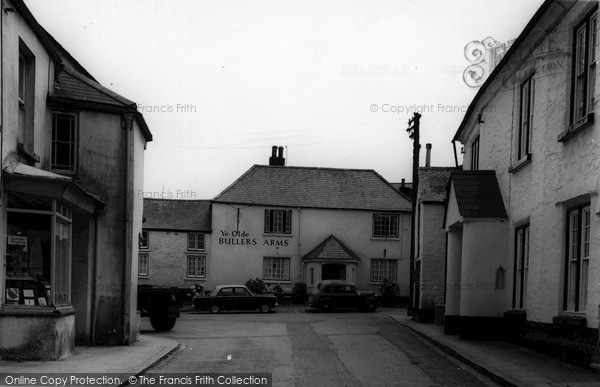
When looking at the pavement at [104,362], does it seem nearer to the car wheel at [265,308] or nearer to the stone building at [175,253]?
the car wheel at [265,308]

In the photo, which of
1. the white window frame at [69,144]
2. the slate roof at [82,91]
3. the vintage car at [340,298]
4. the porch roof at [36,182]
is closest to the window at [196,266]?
the vintage car at [340,298]

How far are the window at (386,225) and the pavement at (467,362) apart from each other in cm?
2945

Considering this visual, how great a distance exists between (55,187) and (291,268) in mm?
33834

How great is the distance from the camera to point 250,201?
47094 millimetres

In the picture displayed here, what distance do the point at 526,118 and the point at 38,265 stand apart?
445 inches

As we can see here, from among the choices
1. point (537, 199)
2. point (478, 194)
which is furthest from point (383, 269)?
point (537, 199)

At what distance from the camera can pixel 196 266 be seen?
47344mm

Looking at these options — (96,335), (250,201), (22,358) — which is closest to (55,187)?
(22,358)

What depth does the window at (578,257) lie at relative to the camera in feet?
43.6

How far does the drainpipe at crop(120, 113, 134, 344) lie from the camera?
17.4 meters

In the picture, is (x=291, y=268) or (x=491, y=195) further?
(x=291, y=268)

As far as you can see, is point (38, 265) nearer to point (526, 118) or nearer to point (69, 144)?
point (69, 144)

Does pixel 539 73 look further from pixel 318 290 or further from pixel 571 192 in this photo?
pixel 318 290

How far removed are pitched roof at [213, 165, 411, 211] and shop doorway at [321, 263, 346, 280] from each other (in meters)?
3.82
